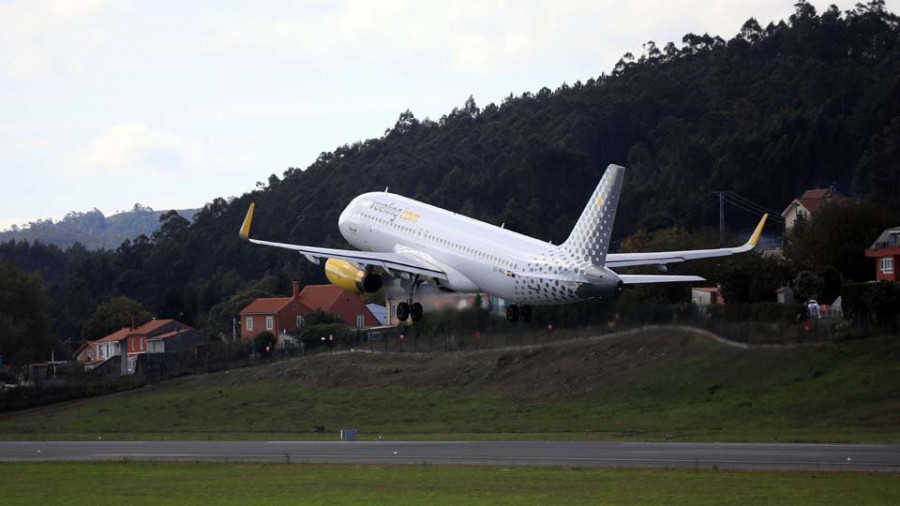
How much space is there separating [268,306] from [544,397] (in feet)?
176

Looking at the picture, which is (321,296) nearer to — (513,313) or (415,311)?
(415,311)

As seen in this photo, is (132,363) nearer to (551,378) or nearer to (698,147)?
(551,378)

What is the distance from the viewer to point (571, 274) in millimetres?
58438

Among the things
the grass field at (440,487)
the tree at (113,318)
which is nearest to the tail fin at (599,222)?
the grass field at (440,487)

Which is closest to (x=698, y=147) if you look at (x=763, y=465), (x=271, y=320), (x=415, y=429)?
(x=271, y=320)

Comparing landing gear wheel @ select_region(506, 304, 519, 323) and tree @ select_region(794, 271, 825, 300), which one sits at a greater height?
tree @ select_region(794, 271, 825, 300)

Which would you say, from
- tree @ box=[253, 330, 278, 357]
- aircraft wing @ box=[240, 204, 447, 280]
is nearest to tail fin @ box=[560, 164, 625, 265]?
aircraft wing @ box=[240, 204, 447, 280]

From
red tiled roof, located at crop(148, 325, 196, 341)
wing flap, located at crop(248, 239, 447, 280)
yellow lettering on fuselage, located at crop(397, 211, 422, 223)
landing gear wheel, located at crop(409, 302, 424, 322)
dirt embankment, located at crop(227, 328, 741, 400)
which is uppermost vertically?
yellow lettering on fuselage, located at crop(397, 211, 422, 223)

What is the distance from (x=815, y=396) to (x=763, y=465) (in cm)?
2754

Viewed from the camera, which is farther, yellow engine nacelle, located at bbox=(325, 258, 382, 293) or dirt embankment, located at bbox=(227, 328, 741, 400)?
dirt embankment, located at bbox=(227, 328, 741, 400)

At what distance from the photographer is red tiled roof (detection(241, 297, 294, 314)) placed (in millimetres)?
135988

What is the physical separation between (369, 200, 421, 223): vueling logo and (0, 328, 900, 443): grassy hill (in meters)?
11.0

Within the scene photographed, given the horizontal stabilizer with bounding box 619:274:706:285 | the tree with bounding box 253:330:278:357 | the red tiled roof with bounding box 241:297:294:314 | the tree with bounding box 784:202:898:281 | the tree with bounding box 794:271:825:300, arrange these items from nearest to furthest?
the horizontal stabilizer with bounding box 619:274:706:285, the tree with bounding box 794:271:825:300, the tree with bounding box 784:202:898:281, the tree with bounding box 253:330:278:357, the red tiled roof with bounding box 241:297:294:314

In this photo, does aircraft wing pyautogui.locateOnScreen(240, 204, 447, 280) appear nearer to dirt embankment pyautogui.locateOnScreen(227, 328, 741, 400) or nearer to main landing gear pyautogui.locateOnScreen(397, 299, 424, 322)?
main landing gear pyautogui.locateOnScreen(397, 299, 424, 322)
